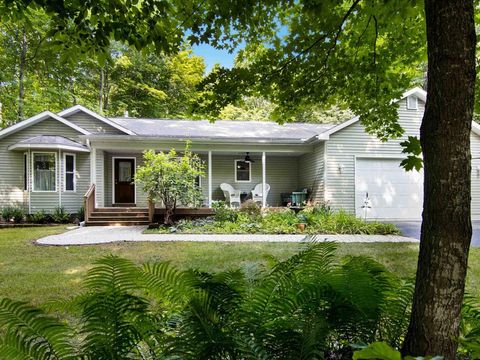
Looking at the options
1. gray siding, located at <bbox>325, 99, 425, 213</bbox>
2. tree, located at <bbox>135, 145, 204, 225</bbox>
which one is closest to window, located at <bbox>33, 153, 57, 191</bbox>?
tree, located at <bbox>135, 145, 204, 225</bbox>

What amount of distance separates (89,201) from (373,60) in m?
10.9

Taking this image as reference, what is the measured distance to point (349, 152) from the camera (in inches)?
500

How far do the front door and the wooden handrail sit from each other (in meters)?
2.24

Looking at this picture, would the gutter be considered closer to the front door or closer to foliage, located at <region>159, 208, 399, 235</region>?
the front door

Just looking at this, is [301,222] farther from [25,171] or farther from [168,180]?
[25,171]

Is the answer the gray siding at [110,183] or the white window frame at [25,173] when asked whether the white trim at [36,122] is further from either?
the gray siding at [110,183]

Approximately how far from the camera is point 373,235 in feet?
29.8

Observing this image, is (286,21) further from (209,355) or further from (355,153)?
(355,153)

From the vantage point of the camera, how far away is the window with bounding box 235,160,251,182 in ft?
49.0

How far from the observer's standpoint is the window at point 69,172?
13.1 metres

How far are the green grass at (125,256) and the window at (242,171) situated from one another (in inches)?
297

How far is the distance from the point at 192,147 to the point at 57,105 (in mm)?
12051

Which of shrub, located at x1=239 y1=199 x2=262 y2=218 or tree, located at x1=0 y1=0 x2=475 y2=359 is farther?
shrub, located at x1=239 y1=199 x2=262 y2=218

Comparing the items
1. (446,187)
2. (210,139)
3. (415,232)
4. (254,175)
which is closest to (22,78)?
(210,139)
